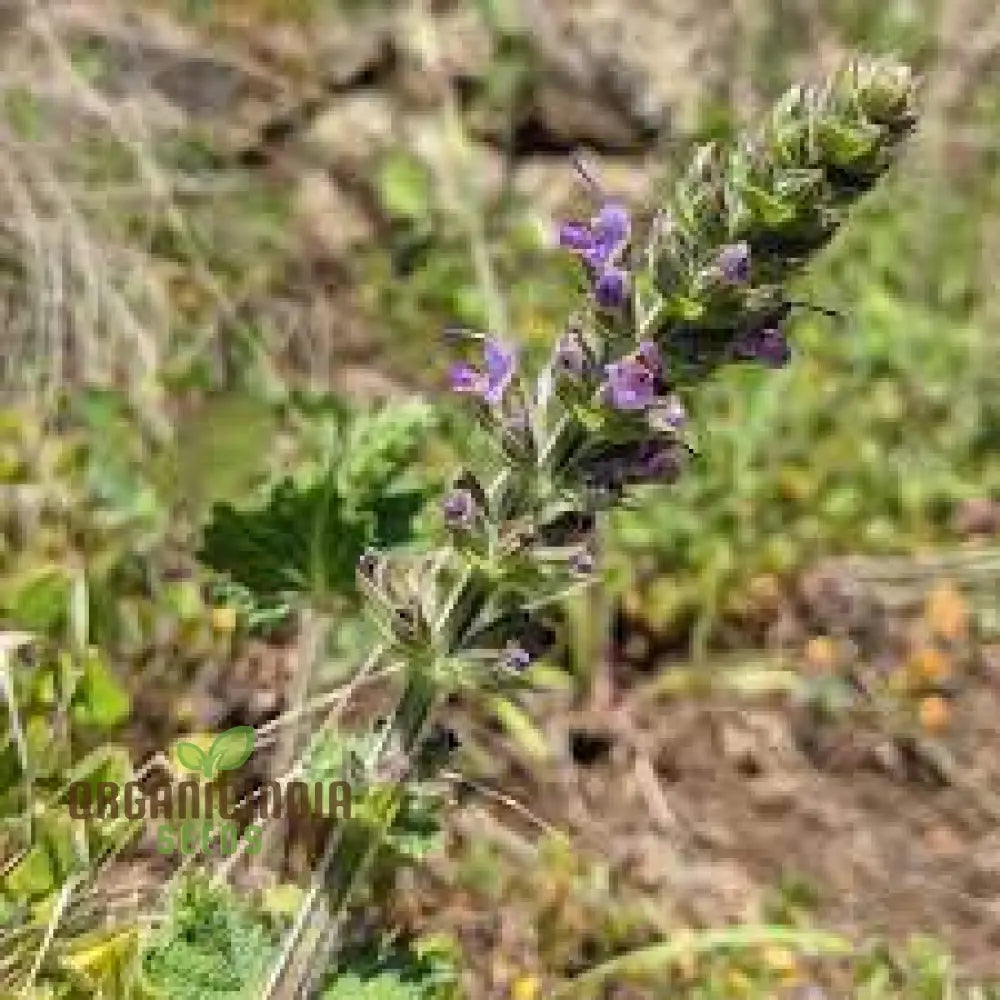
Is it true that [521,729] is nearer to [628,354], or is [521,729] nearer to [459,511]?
[459,511]

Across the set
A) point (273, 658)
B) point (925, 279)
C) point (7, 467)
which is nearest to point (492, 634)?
point (273, 658)

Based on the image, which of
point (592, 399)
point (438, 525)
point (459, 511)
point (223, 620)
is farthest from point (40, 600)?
point (592, 399)

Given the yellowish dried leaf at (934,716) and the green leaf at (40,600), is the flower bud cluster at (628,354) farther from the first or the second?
the yellowish dried leaf at (934,716)

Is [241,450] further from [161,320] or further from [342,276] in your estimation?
[342,276]

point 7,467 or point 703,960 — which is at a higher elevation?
point 7,467

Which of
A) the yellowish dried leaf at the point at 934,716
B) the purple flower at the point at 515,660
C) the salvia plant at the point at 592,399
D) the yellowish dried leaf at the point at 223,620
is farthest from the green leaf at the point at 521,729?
the purple flower at the point at 515,660
